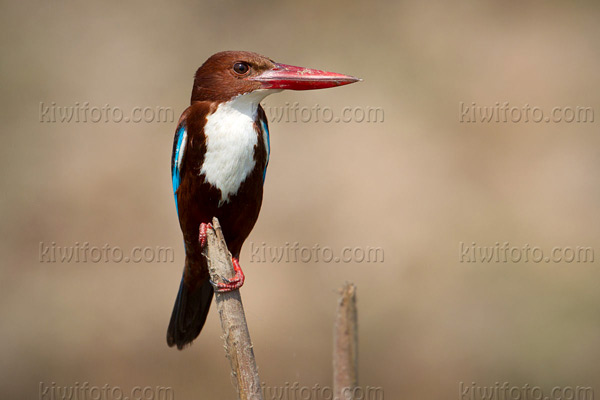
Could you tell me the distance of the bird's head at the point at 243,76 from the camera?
3379 millimetres

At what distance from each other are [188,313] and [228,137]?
1.17 m

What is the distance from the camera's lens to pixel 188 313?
13.1ft

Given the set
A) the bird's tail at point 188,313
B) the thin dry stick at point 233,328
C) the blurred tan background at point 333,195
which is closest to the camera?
the thin dry stick at point 233,328

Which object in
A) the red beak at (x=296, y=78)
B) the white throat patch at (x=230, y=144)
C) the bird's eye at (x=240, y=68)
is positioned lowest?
the white throat patch at (x=230, y=144)

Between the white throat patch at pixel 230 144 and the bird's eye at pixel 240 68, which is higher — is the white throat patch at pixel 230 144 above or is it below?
below

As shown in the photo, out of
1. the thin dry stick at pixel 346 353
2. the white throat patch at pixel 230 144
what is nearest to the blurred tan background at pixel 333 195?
the white throat patch at pixel 230 144

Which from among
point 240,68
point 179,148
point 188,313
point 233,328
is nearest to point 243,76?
A: point 240,68

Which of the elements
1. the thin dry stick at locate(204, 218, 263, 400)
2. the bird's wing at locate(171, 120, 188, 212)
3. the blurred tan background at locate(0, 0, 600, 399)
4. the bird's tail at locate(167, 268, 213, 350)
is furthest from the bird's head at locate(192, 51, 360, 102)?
the blurred tan background at locate(0, 0, 600, 399)

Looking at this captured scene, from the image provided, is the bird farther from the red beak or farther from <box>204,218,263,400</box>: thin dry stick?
<box>204,218,263,400</box>: thin dry stick

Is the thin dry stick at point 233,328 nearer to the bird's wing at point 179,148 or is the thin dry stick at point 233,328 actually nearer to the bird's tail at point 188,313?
the bird's wing at point 179,148

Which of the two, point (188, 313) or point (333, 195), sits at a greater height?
point (333, 195)

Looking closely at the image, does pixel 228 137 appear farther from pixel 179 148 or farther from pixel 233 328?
pixel 233 328

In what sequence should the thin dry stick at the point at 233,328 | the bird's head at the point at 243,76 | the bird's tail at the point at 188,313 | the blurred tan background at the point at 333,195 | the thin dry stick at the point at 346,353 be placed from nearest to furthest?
the thin dry stick at the point at 346,353, the thin dry stick at the point at 233,328, the bird's head at the point at 243,76, the bird's tail at the point at 188,313, the blurred tan background at the point at 333,195

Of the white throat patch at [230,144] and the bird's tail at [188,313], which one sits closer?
the white throat patch at [230,144]
